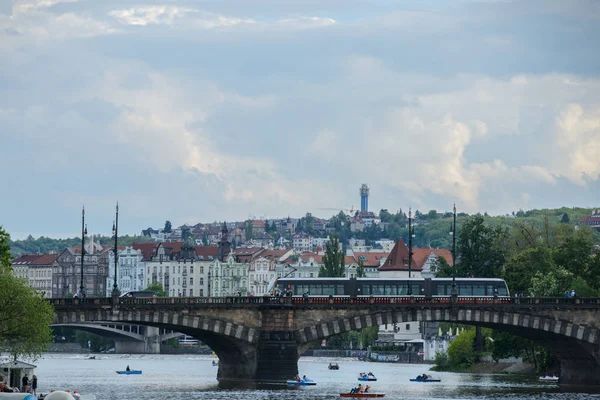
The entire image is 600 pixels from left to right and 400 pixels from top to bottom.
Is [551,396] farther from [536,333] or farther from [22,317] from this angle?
[22,317]

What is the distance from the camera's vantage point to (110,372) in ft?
621

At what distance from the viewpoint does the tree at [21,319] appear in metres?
109

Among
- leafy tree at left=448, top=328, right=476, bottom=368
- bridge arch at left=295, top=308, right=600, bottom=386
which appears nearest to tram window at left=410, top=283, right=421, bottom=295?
bridge arch at left=295, top=308, right=600, bottom=386

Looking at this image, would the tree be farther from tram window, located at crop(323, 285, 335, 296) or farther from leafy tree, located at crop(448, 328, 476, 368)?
leafy tree, located at crop(448, 328, 476, 368)

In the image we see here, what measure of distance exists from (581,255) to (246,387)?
191 ft

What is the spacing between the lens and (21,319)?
108750mm

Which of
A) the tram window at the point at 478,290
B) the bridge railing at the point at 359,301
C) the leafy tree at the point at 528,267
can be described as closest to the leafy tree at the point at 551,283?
the leafy tree at the point at 528,267

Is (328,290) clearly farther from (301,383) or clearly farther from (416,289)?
(301,383)

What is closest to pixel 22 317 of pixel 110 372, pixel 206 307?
pixel 206 307

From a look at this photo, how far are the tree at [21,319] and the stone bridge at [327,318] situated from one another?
2541cm

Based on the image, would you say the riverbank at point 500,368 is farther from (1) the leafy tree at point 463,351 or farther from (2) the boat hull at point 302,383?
(2) the boat hull at point 302,383

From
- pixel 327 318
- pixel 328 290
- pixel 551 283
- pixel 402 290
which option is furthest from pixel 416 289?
pixel 327 318

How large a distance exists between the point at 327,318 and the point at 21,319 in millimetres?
39026

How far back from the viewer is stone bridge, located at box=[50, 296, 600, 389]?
137 m
